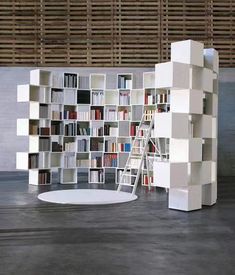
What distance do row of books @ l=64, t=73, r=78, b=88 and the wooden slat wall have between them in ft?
6.48

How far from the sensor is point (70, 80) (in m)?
9.91

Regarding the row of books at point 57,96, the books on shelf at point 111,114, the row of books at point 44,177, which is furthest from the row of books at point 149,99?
the row of books at point 44,177

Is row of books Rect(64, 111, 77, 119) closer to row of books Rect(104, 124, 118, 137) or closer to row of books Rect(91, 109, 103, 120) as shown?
row of books Rect(91, 109, 103, 120)

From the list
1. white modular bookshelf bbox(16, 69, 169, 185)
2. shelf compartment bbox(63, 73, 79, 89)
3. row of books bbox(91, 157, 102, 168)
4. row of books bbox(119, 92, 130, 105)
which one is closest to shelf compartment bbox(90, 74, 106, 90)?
white modular bookshelf bbox(16, 69, 169, 185)

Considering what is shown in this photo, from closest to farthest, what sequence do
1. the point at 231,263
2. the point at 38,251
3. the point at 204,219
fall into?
the point at 231,263, the point at 38,251, the point at 204,219

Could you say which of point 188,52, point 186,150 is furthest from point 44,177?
point 188,52

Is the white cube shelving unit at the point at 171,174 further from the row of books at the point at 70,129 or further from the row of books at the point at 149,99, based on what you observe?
the row of books at the point at 70,129

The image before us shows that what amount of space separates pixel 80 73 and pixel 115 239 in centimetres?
761

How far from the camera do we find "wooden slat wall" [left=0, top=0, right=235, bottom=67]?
11.8 m

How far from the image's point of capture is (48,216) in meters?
5.98

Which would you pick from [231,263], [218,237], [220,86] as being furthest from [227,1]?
[231,263]

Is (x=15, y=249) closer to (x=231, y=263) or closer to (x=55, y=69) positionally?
(x=231, y=263)

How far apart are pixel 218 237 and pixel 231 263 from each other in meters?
0.99

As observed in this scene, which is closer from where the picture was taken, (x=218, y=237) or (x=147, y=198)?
(x=218, y=237)
